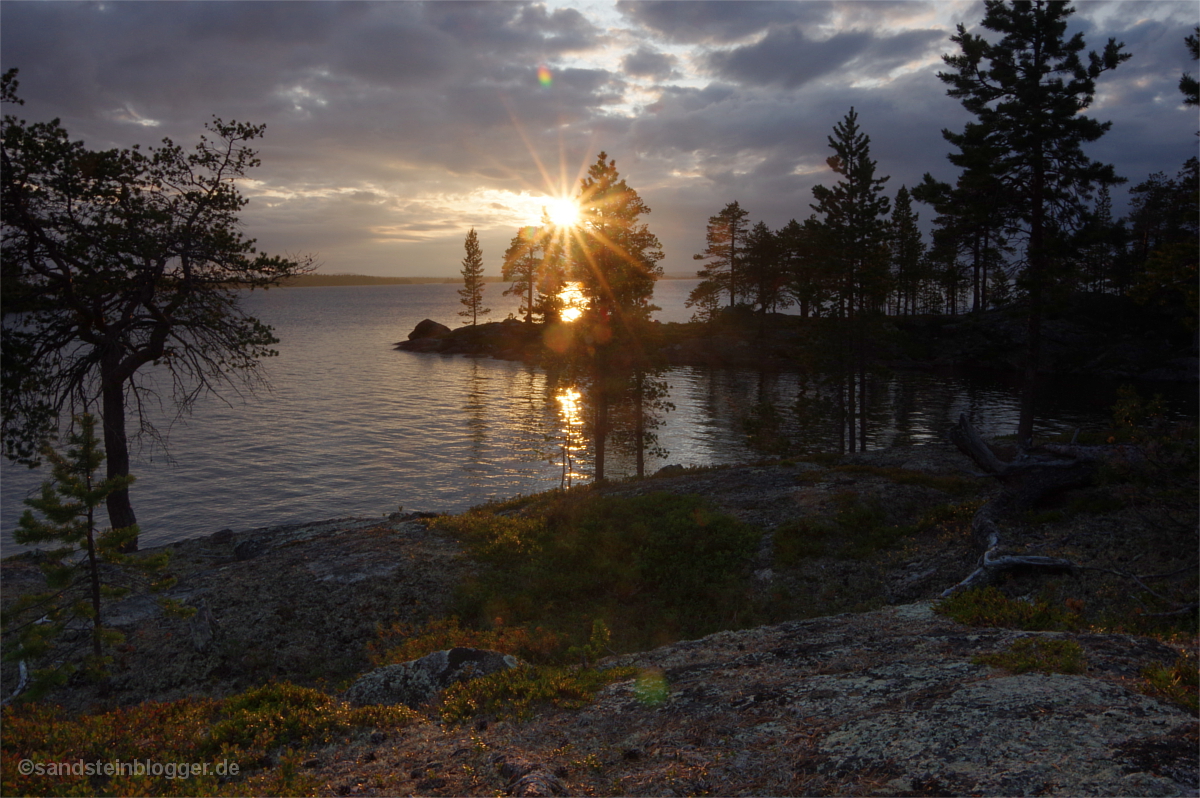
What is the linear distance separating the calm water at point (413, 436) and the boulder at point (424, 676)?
15.8m

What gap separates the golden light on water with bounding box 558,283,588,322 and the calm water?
372cm

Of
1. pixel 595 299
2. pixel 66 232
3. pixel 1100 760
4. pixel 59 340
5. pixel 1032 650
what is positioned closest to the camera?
pixel 1100 760

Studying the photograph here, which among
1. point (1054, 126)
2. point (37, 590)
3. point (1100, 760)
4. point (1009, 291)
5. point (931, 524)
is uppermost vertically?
point (1054, 126)

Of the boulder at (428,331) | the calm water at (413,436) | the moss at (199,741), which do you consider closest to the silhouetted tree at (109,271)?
the calm water at (413,436)

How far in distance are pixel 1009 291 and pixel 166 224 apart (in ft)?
91.0

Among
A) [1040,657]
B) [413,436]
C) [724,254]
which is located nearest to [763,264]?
[724,254]

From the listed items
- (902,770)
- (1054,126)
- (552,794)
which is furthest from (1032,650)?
(1054,126)

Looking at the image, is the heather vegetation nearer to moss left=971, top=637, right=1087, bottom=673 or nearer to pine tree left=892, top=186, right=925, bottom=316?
moss left=971, top=637, right=1087, bottom=673

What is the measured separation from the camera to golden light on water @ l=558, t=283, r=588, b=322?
2759 cm

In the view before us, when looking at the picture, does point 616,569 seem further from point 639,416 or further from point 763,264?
point 763,264

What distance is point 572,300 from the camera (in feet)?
90.3

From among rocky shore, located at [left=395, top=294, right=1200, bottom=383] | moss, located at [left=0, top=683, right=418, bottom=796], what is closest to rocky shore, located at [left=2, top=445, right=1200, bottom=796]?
moss, located at [left=0, top=683, right=418, bottom=796]

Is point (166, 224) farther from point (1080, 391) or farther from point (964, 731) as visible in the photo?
point (1080, 391)

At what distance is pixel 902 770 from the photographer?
16.6 feet
